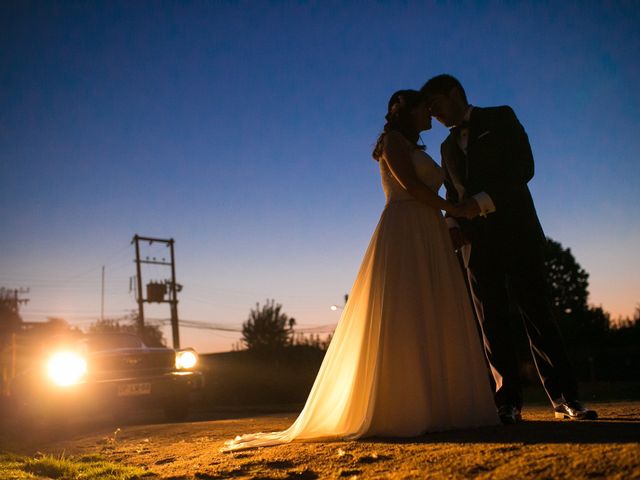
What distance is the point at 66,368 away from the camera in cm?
848

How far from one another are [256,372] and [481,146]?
65.7 ft

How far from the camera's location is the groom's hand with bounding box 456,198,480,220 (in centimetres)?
392

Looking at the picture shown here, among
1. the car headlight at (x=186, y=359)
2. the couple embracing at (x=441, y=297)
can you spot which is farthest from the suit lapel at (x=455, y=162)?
the car headlight at (x=186, y=359)

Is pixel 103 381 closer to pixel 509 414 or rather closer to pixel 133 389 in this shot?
pixel 133 389

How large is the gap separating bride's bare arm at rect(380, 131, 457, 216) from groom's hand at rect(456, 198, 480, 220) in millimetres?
45

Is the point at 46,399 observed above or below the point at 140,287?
below

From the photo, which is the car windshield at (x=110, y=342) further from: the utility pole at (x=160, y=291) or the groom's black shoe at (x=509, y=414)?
the utility pole at (x=160, y=291)

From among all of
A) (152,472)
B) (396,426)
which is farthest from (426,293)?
(152,472)

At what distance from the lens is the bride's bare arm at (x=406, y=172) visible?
3889 mm

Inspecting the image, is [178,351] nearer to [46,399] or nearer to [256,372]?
[46,399]

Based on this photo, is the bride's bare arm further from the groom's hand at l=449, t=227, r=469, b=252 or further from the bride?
the groom's hand at l=449, t=227, r=469, b=252

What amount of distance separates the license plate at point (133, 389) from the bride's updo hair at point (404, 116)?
619 centimetres

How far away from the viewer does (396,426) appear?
3.40 m

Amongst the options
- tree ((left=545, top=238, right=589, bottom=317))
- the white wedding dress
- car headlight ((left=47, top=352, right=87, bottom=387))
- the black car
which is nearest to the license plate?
the black car
